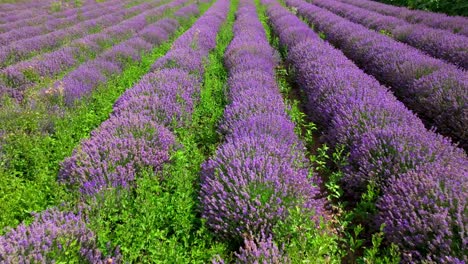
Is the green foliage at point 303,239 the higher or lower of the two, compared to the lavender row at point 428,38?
lower

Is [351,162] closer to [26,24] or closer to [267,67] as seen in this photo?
[267,67]

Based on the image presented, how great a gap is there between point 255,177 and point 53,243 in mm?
1519

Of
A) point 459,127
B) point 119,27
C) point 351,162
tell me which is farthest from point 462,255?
point 119,27

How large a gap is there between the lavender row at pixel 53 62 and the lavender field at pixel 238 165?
0.13 feet

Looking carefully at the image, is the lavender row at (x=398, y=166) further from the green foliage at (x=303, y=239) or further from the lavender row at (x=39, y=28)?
the lavender row at (x=39, y=28)

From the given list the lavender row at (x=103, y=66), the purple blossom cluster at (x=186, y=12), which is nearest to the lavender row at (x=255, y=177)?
the lavender row at (x=103, y=66)

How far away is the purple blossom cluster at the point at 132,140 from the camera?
3002 millimetres

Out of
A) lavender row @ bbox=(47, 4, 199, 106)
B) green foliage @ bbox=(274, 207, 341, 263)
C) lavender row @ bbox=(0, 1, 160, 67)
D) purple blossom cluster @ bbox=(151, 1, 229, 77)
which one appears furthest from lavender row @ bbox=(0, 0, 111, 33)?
green foliage @ bbox=(274, 207, 341, 263)

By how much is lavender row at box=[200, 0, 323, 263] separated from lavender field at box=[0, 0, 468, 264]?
2cm

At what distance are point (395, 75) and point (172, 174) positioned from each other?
4314 millimetres

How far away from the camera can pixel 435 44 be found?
23.4 ft

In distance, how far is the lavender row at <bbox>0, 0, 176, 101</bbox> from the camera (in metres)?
5.93

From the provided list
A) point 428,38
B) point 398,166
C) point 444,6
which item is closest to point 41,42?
point 398,166

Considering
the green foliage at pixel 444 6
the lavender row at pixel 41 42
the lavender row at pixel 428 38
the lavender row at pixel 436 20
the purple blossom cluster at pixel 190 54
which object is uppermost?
the green foliage at pixel 444 6
